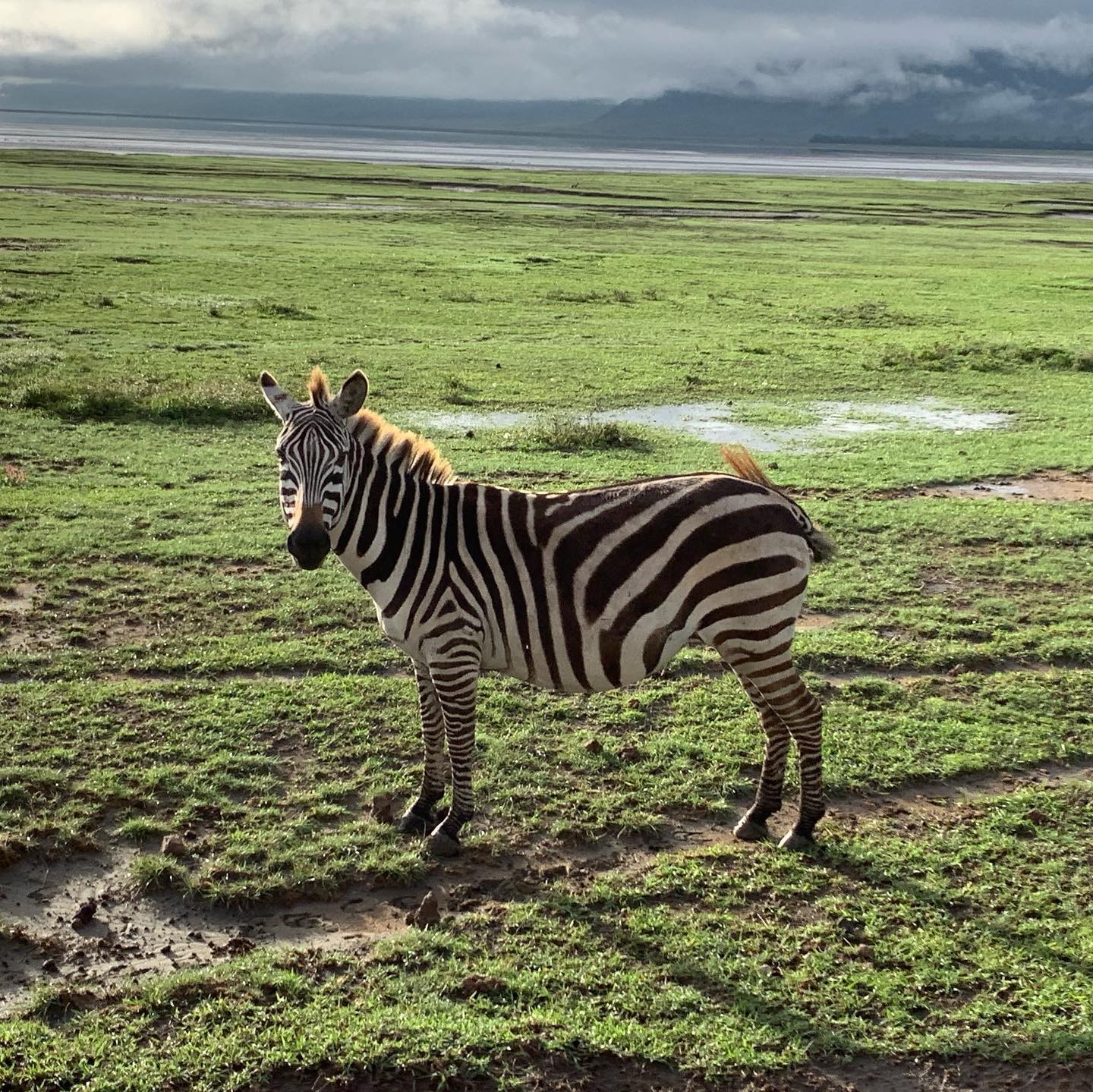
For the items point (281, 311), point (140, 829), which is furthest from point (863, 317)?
point (140, 829)

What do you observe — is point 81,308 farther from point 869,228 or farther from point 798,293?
point 869,228

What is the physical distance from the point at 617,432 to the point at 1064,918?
10785 mm

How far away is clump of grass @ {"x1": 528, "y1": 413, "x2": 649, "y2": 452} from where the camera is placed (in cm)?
1567

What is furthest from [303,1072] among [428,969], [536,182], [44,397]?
[536,182]

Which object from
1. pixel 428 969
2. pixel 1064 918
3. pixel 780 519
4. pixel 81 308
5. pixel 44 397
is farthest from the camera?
pixel 81 308

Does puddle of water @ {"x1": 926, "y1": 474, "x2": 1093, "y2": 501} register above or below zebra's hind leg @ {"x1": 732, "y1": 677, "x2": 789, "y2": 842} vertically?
above

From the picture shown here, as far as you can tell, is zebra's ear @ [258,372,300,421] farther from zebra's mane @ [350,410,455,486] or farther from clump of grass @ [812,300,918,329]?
clump of grass @ [812,300,918,329]

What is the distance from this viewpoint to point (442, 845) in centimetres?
655

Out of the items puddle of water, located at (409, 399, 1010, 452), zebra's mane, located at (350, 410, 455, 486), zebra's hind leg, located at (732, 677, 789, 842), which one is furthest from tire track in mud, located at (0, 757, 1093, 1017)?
puddle of water, located at (409, 399, 1010, 452)

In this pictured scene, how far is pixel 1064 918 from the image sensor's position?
604 centimetres

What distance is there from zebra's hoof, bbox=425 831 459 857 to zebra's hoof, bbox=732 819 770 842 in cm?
170

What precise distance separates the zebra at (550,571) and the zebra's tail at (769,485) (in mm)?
18

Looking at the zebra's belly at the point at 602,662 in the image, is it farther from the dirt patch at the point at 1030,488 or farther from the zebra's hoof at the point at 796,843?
the dirt patch at the point at 1030,488

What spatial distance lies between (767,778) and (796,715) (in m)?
0.54
